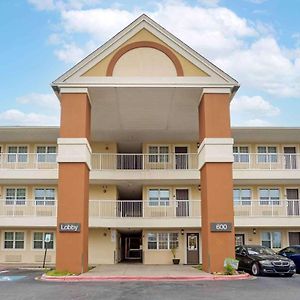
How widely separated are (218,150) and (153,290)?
7.93m

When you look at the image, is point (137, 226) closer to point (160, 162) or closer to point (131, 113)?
point (160, 162)

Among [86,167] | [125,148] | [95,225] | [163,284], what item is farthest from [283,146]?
[163,284]

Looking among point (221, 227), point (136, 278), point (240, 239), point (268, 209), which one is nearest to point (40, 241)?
point (240, 239)

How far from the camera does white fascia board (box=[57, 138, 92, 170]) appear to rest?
2122 cm

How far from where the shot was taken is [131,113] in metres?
26.9

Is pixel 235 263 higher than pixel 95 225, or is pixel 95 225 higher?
pixel 95 225

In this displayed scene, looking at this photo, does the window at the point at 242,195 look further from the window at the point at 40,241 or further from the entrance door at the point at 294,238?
the window at the point at 40,241

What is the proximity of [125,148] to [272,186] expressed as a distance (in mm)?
10278

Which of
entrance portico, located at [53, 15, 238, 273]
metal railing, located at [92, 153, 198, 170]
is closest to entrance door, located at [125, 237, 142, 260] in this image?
metal railing, located at [92, 153, 198, 170]

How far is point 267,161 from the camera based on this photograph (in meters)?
32.4

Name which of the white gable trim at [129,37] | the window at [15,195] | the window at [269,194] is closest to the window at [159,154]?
the window at [269,194]

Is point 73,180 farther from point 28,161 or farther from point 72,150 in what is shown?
point 28,161

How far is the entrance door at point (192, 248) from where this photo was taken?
3081cm

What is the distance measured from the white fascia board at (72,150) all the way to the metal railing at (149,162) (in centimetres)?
1003
